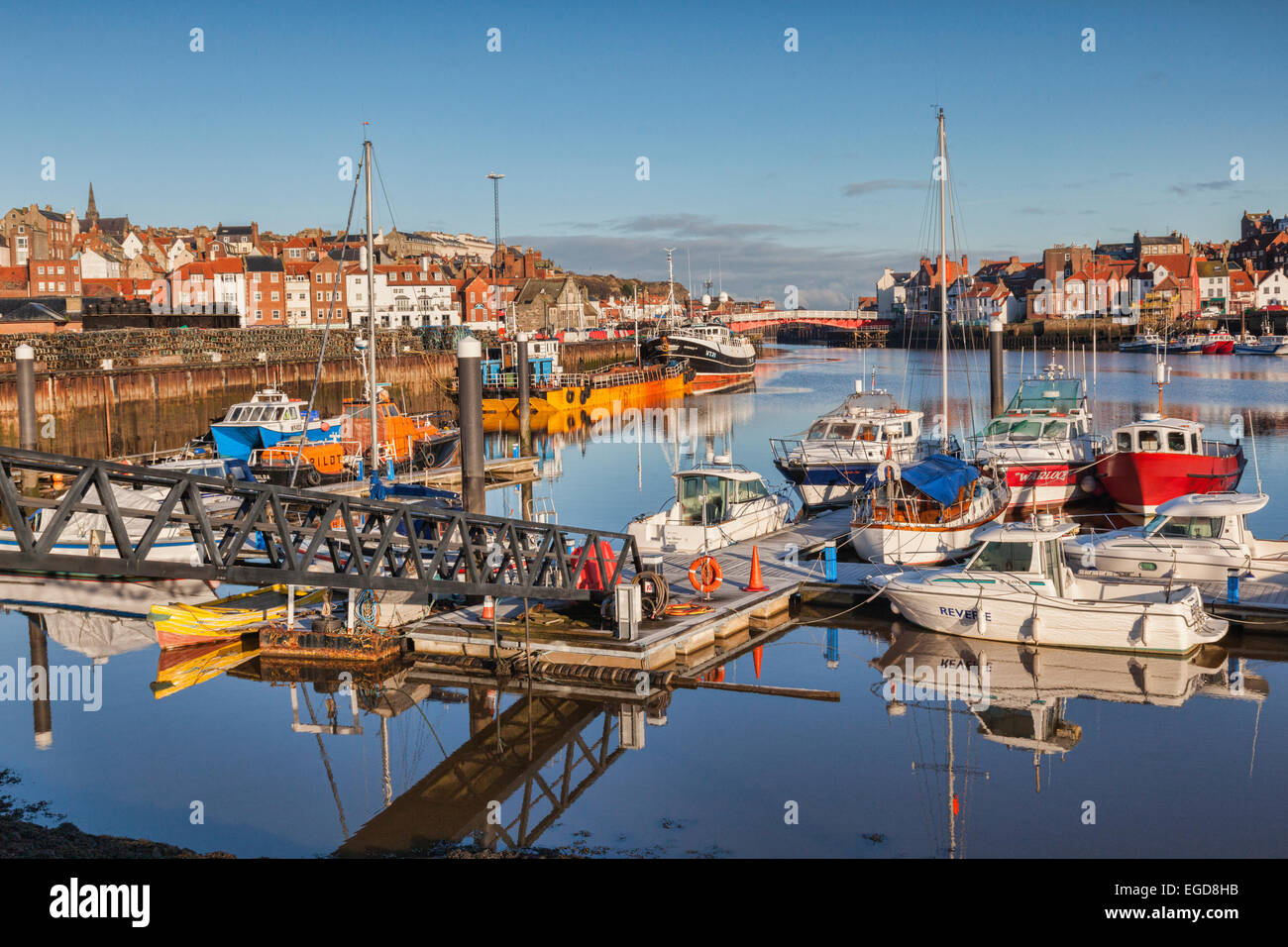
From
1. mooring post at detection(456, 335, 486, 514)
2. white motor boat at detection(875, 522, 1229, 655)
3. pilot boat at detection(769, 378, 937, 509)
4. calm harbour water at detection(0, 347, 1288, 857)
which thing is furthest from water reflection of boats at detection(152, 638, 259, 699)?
pilot boat at detection(769, 378, 937, 509)

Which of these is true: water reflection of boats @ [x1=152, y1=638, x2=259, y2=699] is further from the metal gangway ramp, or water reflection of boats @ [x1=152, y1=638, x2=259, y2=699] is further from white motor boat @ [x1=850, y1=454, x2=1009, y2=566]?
white motor boat @ [x1=850, y1=454, x2=1009, y2=566]

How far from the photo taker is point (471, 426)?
2242cm

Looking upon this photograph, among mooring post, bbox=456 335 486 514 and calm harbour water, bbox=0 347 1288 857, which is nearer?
calm harbour water, bbox=0 347 1288 857

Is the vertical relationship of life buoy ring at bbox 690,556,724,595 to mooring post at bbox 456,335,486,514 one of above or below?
below

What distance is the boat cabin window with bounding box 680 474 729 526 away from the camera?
23.0 m

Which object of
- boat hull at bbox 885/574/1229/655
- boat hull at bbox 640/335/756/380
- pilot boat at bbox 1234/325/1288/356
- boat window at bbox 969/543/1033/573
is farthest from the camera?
pilot boat at bbox 1234/325/1288/356

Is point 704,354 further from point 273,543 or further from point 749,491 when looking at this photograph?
point 273,543

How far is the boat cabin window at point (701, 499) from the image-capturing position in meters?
23.0

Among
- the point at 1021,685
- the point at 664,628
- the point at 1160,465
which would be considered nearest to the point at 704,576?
the point at 664,628

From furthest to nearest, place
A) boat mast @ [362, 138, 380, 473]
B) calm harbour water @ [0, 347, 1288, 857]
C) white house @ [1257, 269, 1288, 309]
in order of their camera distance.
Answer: white house @ [1257, 269, 1288, 309]
boat mast @ [362, 138, 380, 473]
calm harbour water @ [0, 347, 1288, 857]

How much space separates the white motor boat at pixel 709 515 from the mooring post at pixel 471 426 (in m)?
2.97

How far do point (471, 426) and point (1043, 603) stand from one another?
10.8 meters
